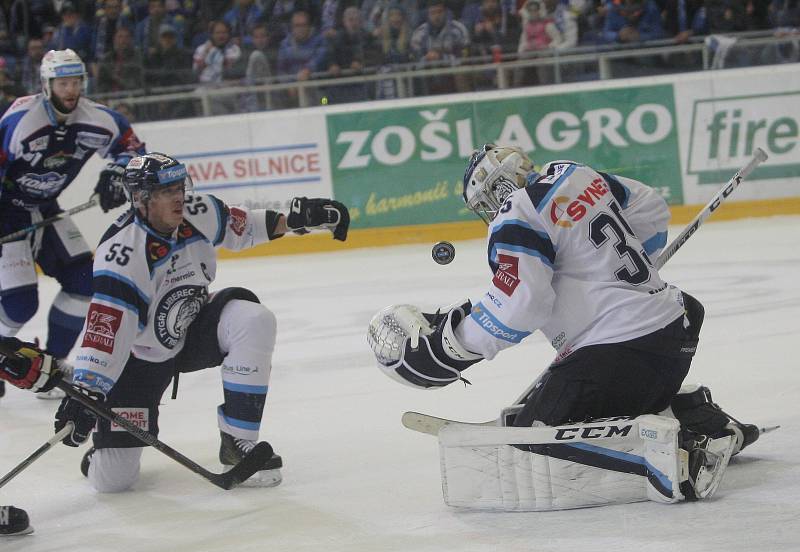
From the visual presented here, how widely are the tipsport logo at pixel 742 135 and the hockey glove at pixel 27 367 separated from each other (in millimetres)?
5639

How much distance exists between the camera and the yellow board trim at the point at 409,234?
24.6 feet

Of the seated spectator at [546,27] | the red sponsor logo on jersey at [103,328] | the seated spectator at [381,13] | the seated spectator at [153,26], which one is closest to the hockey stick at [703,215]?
the red sponsor logo on jersey at [103,328]

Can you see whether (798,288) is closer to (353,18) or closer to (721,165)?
(721,165)

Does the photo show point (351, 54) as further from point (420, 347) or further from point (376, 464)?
point (420, 347)

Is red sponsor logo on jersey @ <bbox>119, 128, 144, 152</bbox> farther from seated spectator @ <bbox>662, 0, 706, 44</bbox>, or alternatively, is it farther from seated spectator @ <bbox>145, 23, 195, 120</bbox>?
seated spectator @ <bbox>662, 0, 706, 44</bbox>

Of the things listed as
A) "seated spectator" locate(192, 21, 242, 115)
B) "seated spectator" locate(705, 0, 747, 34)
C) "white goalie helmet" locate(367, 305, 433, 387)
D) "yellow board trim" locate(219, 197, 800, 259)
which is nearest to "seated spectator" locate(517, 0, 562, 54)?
"seated spectator" locate(705, 0, 747, 34)

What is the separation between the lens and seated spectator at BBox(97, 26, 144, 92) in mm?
8492

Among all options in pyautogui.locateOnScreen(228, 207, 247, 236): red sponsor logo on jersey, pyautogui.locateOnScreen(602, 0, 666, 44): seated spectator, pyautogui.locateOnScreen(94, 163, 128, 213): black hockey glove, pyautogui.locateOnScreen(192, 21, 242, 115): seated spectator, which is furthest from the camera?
pyautogui.locateOnScreen(192, 21, 242, 115): seated spectator

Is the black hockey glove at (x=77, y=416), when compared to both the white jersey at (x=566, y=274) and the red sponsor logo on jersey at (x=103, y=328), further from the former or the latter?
the white jersey at (x=566, y=274)

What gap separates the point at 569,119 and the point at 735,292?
9.19 ft

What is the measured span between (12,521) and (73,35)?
22.2ft

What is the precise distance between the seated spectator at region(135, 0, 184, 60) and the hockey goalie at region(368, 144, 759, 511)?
636 centimetres

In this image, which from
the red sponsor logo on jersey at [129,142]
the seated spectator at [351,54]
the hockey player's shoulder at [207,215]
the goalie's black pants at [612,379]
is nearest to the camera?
the goalie's black pants at [612,379]

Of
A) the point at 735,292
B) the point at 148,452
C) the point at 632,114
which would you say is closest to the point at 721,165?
the point at 632,114
